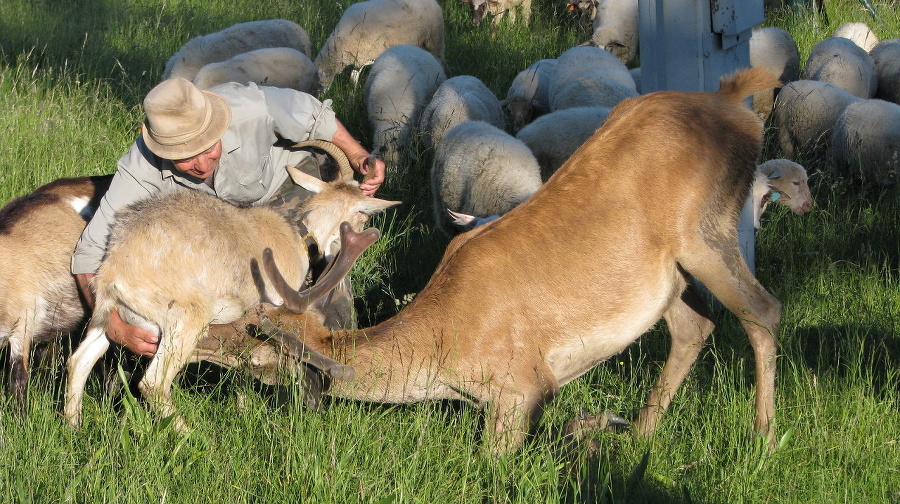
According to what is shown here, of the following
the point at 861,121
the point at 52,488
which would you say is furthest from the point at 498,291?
the point at 861,121

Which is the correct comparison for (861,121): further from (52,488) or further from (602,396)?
(52,488)

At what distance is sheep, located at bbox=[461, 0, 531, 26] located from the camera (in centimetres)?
1401

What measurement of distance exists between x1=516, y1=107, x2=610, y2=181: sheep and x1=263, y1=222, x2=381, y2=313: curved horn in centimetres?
377

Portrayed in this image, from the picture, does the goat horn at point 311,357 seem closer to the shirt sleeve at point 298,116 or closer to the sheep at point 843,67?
the shirt sleeve at point 298,116

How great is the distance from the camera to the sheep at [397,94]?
9789 millimetres

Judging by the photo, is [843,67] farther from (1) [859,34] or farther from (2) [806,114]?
(1) [859,34]

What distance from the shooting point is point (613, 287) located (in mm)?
4684

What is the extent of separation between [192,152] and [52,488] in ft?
6.21

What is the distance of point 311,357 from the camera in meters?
4.12

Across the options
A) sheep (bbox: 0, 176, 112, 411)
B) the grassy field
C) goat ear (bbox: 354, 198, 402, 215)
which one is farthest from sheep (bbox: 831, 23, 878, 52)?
sheep (bbox: 0, 176, 112, 411)

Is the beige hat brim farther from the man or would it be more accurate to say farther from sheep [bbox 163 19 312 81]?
sheep [bbox 163 19 312 81]

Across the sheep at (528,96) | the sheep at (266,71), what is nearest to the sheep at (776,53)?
the sheep at (528,96)

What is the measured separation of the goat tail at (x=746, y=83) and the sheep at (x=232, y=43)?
25.4 feet

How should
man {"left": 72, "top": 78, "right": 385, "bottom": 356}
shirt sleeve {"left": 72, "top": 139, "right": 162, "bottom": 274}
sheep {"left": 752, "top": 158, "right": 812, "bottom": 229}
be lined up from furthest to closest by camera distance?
sheep {"left": 752, "top": 158, "right": 812, "bottom": 229}
shirt sleeve {"left": 72, "top": 139, "right": 162, "bottom": 274}
man {"left": 72, "top": 78, "right": 385, "bottom": 356}
